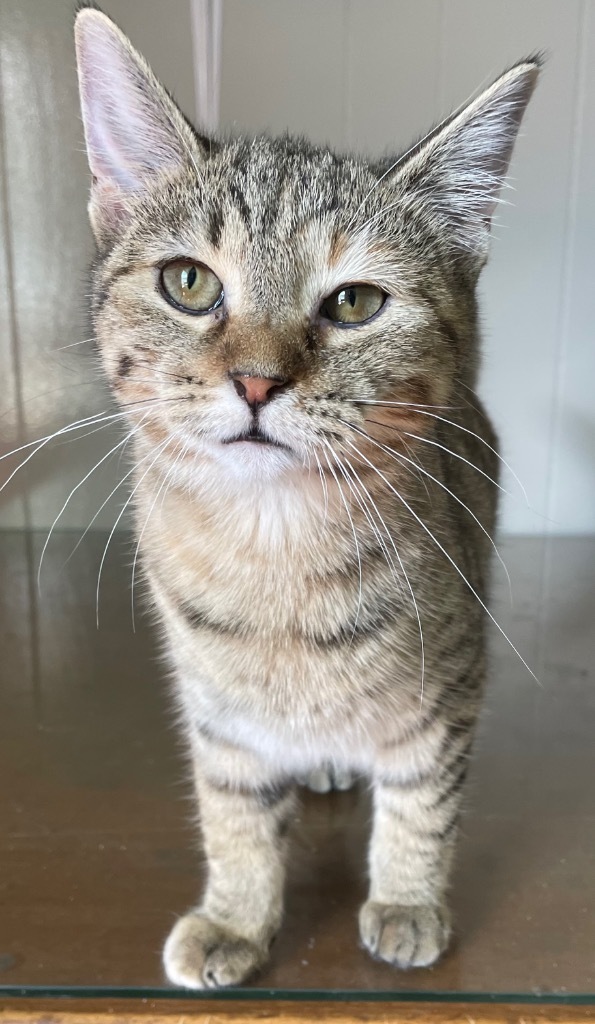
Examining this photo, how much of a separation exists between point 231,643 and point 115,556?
0.61m

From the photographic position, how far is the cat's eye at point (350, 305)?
24.5 inches

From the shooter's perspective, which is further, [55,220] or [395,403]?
[55,220]

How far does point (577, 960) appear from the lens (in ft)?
1.99

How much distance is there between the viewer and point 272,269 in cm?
60

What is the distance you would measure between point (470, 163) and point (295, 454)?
0.29m

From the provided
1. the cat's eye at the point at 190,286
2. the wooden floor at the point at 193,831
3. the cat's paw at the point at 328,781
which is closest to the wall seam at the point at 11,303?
the wooden floor at the point at 193,831

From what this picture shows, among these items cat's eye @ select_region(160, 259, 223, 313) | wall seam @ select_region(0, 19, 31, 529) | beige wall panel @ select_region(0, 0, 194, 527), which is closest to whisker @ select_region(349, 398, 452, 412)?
cat's eye @ select_region(160, 259, 223, 313)

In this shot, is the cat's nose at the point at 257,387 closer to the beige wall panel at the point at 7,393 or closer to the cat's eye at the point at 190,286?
the cat's eye at the point at 190,286

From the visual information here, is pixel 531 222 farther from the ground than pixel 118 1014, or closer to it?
farther from the ground

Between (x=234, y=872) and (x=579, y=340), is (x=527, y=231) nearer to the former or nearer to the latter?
(x=579, y=340)

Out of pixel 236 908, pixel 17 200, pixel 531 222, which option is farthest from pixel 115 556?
pixel 531 222

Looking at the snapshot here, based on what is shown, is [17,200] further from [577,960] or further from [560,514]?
[577,960]

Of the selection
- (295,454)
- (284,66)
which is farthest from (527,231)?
(295,454)

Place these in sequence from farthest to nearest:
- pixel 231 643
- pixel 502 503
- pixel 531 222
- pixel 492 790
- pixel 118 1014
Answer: pixel 502 503
pixel 531 222
pixel 492 790
pixel 231 643
pixel 118 1014
